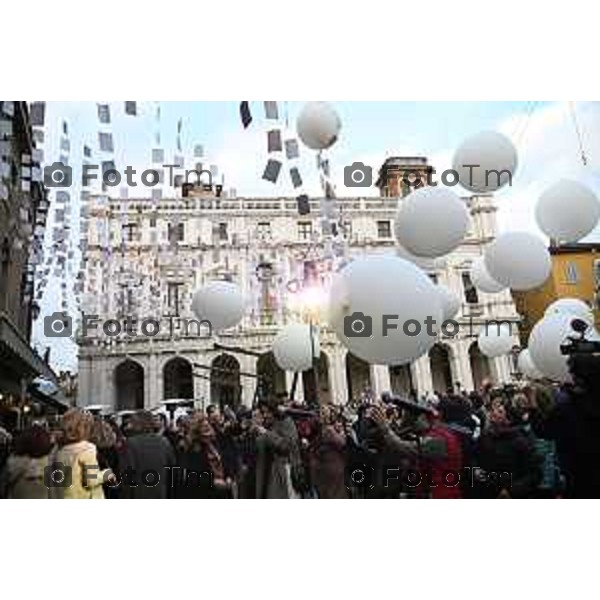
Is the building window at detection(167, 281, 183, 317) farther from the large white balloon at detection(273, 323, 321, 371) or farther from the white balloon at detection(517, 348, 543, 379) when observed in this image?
the white balloon at detection(517, 348, 543, 379)

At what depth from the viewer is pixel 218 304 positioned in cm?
606

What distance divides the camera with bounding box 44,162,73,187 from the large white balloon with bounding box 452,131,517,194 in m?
3.81

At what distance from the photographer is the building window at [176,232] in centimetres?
2203

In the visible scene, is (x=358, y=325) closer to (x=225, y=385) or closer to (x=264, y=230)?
(x=264, y=230)

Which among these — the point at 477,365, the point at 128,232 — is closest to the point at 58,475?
the point at 128,232

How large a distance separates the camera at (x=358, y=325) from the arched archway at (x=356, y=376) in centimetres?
2279

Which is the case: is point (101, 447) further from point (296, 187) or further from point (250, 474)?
point (296, 187)

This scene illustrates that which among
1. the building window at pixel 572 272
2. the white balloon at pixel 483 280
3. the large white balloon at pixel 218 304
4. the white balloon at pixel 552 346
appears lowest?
the white balloon at pixel 552 346

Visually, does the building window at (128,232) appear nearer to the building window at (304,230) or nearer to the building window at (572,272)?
the building window at (304,230)

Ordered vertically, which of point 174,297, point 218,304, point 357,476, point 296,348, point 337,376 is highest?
point 174,297

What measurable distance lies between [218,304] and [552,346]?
300cm

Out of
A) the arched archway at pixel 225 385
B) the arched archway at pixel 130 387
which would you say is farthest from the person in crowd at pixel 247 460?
the arched archway at pixel 130 387
